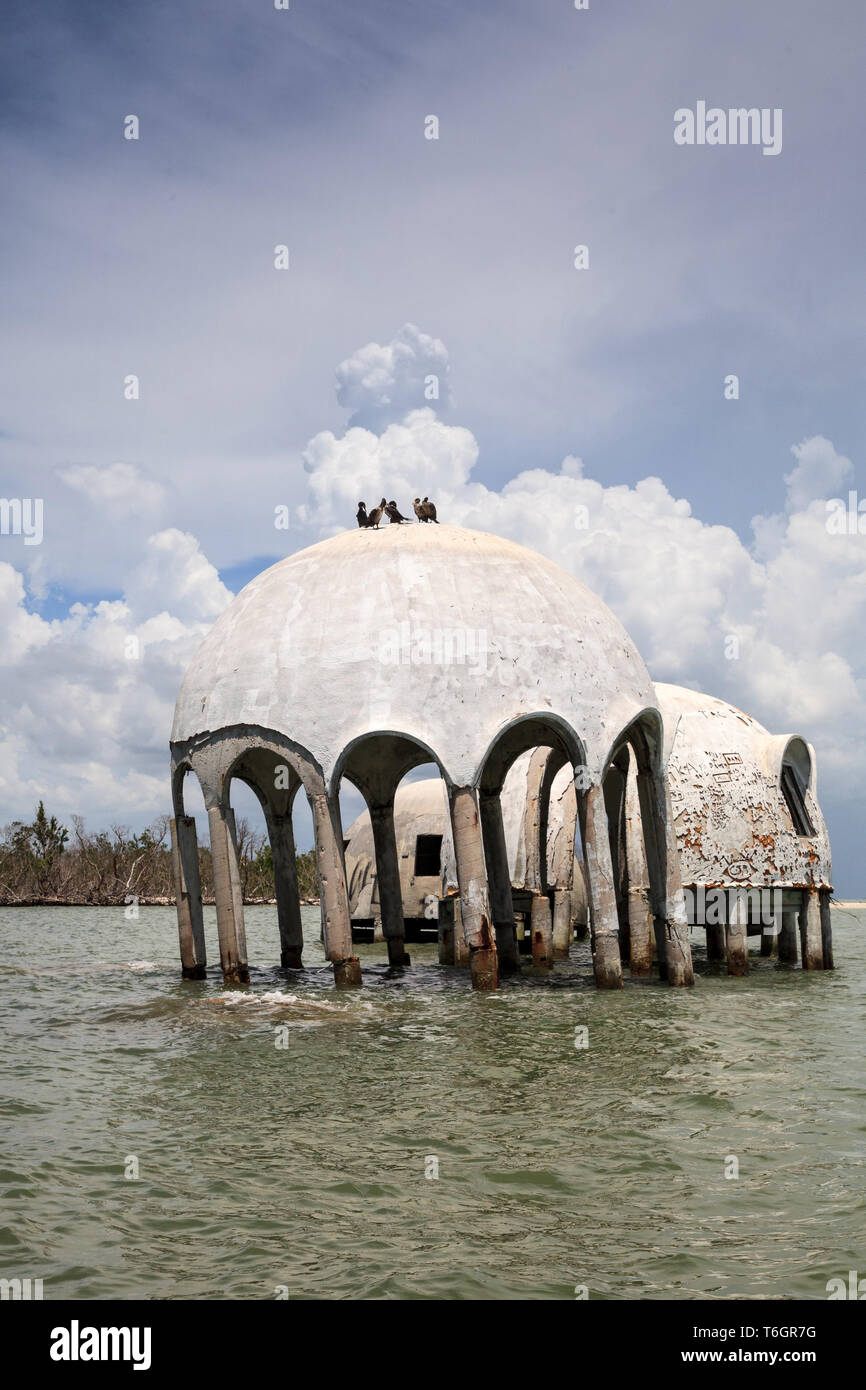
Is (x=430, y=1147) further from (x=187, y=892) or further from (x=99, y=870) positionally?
(x=99, y=870)

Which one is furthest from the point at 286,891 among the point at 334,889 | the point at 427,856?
the point at 427,856

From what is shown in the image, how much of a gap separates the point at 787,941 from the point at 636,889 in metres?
5.18

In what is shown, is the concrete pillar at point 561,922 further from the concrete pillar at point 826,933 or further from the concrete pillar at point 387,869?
the concrete pillar at point 826,933

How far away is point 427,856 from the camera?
34.9 meters

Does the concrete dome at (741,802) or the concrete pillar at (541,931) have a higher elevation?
the concrete dome at (741,802)

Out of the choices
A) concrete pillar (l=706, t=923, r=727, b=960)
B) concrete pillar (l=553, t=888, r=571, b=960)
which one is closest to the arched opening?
concrete pillar (l=553, t=888, r=571, b=960)

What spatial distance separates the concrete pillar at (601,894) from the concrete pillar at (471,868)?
1.95m

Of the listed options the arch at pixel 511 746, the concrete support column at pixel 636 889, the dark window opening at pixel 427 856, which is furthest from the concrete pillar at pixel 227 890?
the dark window opening at pixel 427 856

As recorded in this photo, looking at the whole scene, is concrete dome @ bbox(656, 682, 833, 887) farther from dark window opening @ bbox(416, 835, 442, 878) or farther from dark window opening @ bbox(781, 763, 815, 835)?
dark window opening @ bbox(416, 835, 442, 878)

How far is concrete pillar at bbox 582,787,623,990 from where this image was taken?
64.8 feet

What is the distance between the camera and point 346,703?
19094 millimetres

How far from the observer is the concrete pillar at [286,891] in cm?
2439
